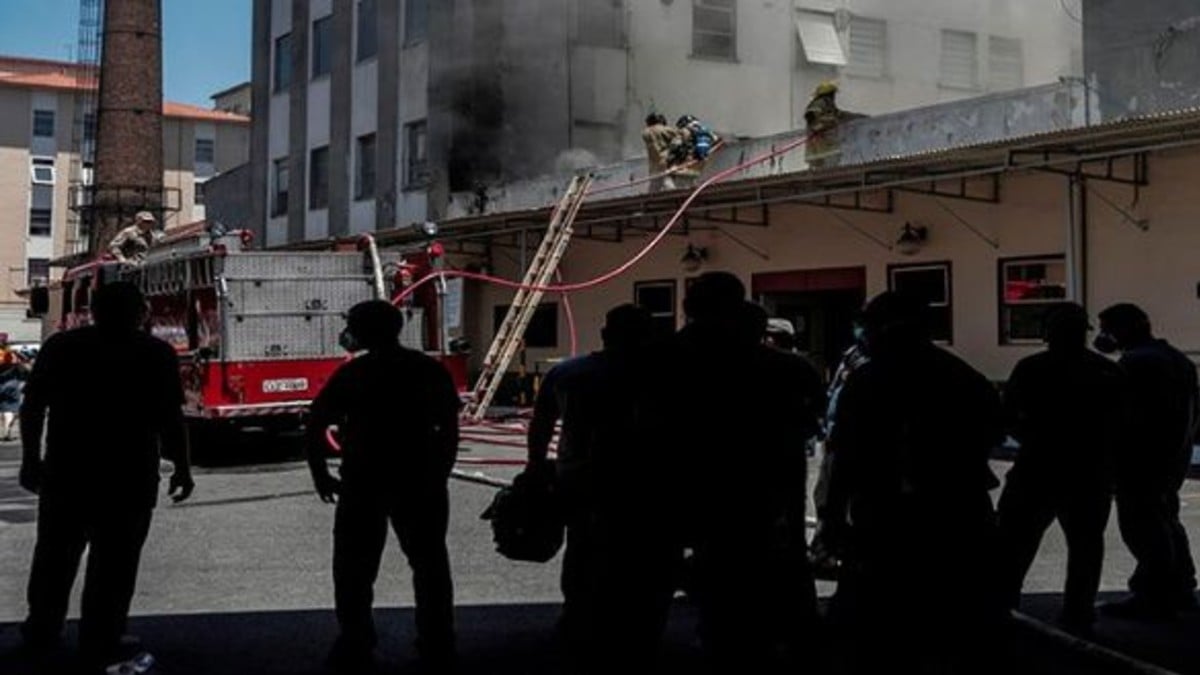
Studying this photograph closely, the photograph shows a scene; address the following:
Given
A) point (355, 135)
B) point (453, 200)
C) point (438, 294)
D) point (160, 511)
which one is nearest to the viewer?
point (160, 511)

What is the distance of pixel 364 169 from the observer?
2859 cm

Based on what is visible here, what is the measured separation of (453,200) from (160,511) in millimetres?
15956

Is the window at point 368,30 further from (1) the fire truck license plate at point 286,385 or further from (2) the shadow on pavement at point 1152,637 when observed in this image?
(2) the shadow on pavement at point 1152,637

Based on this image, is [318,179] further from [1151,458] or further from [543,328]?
[1151,458]

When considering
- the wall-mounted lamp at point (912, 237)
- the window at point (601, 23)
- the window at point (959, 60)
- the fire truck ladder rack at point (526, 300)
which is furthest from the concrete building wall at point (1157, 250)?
the window at point (959, 60)

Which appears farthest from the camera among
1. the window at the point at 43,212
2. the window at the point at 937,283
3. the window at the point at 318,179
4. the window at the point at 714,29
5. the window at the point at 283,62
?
the window at the point at 43,212

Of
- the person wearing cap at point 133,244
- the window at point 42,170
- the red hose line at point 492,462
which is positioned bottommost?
the red hose line at point 492,462

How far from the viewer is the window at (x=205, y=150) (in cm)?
6800

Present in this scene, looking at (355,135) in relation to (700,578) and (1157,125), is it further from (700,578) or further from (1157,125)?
(700,578)

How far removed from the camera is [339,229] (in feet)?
95.3

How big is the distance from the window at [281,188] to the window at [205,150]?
38543mm

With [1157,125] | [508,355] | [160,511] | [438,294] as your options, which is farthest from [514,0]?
[160,511]

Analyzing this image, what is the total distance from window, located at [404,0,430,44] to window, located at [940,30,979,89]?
37.1 feet

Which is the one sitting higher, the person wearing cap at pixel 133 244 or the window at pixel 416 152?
the window at pixel 416 152
